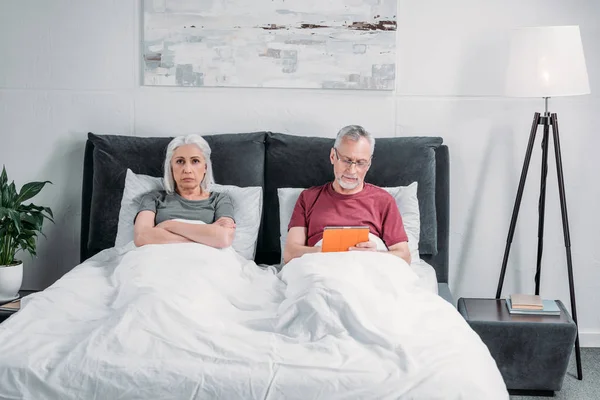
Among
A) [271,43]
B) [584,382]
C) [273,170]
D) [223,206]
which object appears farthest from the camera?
[271,43]

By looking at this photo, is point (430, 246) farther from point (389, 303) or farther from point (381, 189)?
point (389, 303)

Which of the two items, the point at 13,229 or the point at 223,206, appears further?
the point at 13,229

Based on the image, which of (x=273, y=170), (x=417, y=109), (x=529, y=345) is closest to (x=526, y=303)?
(x=529, y=345)

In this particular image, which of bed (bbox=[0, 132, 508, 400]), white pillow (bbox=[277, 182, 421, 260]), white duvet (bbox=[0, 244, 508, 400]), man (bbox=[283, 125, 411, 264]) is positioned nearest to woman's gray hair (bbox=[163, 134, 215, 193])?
bed (bbox=[0, 132, 508, 400])

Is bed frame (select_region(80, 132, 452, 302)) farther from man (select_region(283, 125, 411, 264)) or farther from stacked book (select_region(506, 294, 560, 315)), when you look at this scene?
stacked book (select_region(506, 294, 560, 315))

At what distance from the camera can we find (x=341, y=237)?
3.21 metres

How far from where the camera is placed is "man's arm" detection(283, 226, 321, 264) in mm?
3382

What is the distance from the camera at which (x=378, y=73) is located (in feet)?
13.2

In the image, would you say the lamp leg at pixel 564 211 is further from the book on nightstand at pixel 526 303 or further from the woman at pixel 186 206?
the woman at pixel 186 206

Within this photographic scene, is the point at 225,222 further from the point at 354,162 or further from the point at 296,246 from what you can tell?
the point at 354,162

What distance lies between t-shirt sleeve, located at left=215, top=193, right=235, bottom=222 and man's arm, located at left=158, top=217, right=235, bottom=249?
12 cm

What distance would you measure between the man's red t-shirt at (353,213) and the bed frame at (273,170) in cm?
22

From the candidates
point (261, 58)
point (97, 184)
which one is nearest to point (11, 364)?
point (97, 184)

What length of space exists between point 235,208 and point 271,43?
95 centimetres
